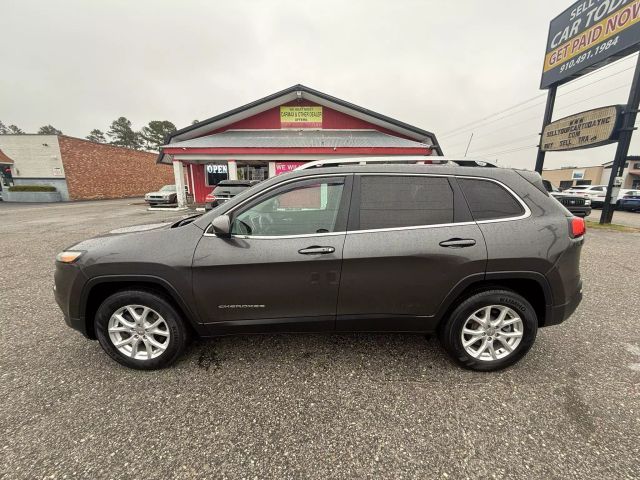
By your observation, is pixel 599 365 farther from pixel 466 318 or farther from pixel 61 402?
pixel 61 402

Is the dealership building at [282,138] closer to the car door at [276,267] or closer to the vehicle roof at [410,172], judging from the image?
the vehicle roof at [410,172]

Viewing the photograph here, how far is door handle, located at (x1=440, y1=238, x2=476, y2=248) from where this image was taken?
2203 millimetres

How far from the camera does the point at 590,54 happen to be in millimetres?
10516

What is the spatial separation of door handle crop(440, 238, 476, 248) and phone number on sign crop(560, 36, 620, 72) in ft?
44.5

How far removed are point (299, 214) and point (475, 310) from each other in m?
1.73

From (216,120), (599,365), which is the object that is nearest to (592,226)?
(599,365)

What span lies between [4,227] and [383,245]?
45.1 ft

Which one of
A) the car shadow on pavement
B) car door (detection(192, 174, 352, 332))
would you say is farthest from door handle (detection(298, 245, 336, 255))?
the car shadow on pavement

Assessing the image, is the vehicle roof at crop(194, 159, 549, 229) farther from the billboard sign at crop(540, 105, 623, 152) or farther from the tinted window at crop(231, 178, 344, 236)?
the billboard sign at crop(540, 105, 623, 152)

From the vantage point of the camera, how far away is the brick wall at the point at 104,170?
2222 centimetres

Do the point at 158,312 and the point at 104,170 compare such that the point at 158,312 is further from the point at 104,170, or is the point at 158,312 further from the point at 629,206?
the point at 104,170

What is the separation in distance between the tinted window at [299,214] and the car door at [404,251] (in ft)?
0.60

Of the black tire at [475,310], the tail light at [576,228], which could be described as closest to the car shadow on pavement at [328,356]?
the black tire at [475,310]

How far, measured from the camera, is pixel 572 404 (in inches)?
80.6
